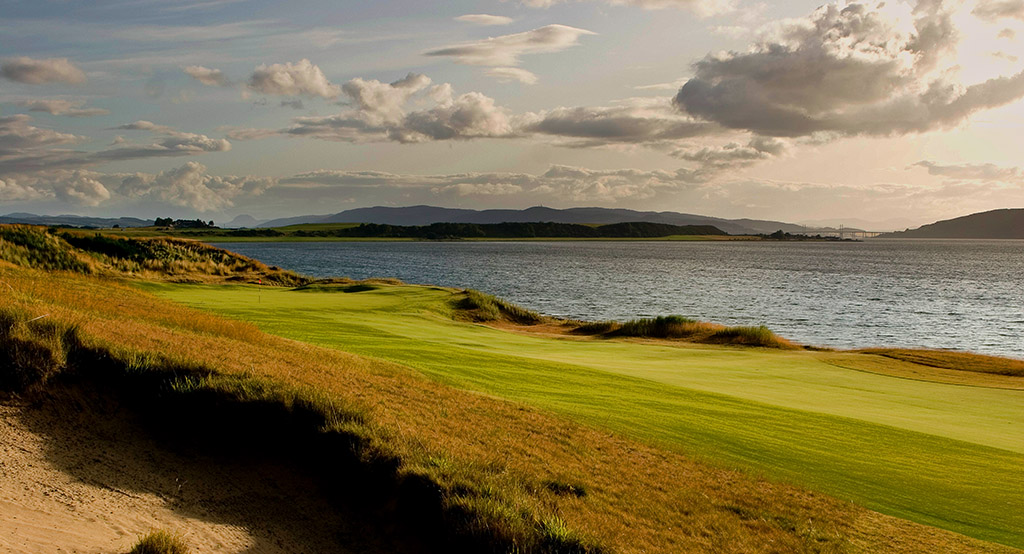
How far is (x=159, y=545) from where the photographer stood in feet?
16.2

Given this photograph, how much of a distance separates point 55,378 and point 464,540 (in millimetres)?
4881

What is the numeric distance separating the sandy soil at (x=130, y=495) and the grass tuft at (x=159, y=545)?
0.14 metres

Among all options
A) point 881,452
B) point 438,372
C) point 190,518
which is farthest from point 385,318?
point 190,518

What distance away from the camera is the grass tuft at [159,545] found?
491cm

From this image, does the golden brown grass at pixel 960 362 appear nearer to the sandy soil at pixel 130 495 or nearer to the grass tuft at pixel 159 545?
the sandy soil at pixel 130 495

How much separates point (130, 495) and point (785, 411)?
12215 mm

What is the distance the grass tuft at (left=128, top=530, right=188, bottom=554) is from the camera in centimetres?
491

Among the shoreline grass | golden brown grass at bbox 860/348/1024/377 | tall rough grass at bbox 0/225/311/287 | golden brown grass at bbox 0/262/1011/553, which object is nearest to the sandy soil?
the shoreline grass

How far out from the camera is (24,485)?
5.65 metres

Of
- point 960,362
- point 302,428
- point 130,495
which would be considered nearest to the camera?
point 130,495

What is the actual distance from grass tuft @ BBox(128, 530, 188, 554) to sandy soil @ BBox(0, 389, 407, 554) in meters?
0.14

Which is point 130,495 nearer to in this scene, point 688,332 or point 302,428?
point 302,428

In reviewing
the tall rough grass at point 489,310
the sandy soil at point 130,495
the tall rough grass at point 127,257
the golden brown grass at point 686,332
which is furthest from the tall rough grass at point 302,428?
the tall rough grass at point 489,310

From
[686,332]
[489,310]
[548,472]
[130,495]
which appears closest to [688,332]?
[686,332]
